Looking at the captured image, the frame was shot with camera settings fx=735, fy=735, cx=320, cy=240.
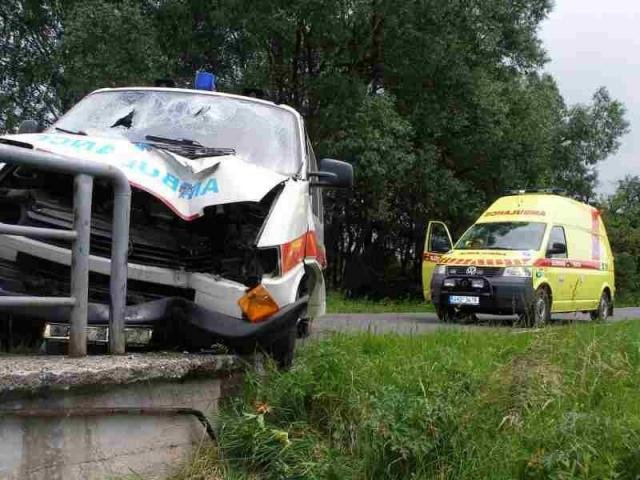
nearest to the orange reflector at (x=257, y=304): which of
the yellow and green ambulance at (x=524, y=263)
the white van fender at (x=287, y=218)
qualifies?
the white van fender at (x=287, y=218)

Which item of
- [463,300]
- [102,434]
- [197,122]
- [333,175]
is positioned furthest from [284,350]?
[463,300]

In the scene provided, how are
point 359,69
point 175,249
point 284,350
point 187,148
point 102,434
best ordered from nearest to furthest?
point 102,434, point 175,249, point 284,350, point 187,148, point 359,69

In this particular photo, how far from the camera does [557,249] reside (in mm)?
11883

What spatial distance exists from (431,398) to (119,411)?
1599mm

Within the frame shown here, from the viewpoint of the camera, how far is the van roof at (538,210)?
12.4 metres

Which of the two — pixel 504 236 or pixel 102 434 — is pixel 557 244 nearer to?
pixel 504 236

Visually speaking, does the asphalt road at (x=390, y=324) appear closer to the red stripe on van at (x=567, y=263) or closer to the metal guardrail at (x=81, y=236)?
the red stripe on van at (x=567, y=263)

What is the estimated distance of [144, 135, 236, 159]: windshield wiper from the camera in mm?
4543

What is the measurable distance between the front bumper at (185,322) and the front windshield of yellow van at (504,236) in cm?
849

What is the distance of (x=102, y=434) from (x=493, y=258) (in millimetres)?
8887

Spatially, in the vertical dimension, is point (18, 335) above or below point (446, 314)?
above

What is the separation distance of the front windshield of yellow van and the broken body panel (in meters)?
8.19

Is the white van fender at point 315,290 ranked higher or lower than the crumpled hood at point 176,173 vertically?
lower

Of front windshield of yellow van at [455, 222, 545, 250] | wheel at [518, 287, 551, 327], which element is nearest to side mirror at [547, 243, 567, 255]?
front windshield of yellow van at [455, 222, 545, 250]
